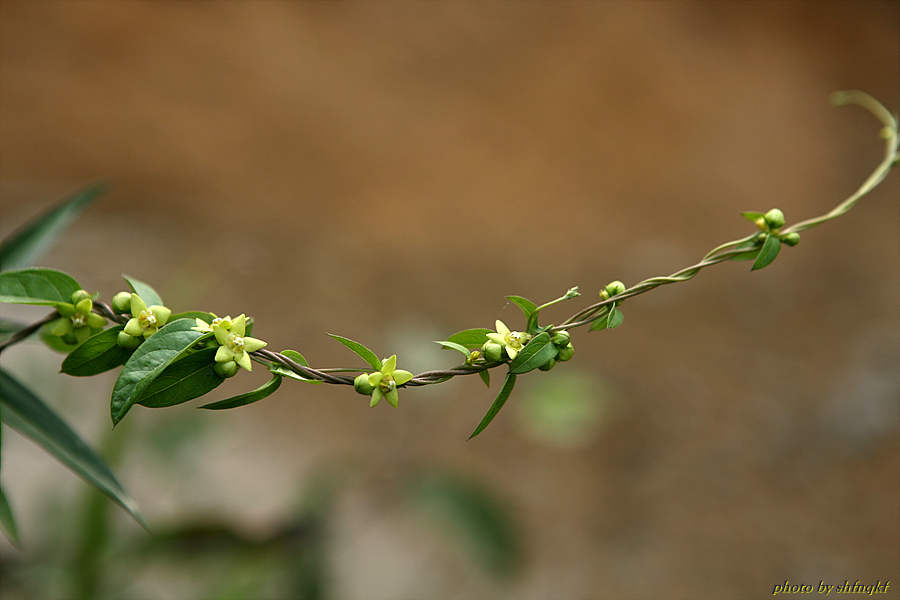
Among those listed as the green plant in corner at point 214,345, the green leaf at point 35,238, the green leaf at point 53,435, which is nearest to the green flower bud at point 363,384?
the green plant in corner at point 214,345

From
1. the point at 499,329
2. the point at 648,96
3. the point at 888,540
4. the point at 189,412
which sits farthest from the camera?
the point at 648,96

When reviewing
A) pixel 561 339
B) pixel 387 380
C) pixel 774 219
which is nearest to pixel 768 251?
pixel 774 219

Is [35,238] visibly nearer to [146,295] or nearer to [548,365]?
[146,295]

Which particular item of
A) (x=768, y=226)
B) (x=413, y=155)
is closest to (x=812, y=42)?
(x=413, y=155)

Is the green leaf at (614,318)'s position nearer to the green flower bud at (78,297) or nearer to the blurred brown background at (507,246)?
the green flower bud at (78,297)

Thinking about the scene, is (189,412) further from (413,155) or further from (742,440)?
(742,440)

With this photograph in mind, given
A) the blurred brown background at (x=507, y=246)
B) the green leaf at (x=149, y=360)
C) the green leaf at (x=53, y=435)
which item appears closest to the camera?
the green leaf at (x=149, y=360)
